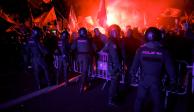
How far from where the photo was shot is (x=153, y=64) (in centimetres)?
473

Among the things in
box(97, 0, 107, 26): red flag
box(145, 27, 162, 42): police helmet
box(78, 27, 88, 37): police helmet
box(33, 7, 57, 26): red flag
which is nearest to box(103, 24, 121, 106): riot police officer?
box(78, 27, 88, 37): police helmet

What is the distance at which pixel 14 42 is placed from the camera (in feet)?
44.0

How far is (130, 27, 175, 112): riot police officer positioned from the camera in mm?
4621

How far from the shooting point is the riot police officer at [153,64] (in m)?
4.62

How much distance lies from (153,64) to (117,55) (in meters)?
1.76

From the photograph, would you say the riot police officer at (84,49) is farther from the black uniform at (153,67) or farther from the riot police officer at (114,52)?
the black uniform at (153,67)

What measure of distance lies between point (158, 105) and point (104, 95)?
122 inches

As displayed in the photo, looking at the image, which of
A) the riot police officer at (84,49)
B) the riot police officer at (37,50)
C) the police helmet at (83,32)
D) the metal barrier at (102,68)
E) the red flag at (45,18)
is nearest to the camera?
the police helmet at (83,32)

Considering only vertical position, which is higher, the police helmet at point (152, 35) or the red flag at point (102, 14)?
the red flag at point (102, 14)

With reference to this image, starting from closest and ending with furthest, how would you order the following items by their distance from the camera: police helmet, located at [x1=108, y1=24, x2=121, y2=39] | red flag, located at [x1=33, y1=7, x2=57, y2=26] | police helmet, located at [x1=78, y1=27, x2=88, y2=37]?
police helmet, located at [x1=108, y1=24, x2=121, y2=39]
police helmet, located at [x1=78, y1=27, x2=88, y2=37]
red flag, located at [x1=33, y1=7, x2=57, y2=26]

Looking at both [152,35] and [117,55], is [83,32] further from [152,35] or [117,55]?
[152,35]

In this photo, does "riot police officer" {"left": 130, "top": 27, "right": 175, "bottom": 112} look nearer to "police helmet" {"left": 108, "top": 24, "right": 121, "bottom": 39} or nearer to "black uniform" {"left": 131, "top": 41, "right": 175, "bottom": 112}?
"black uniform" {"left": 131, "top": 41, "right": 175, "bottom": 112}

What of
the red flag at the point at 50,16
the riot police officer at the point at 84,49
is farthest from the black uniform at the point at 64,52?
the red flag at the point at 50,16

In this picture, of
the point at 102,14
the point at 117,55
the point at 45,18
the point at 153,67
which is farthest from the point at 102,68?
the point at 45,18
